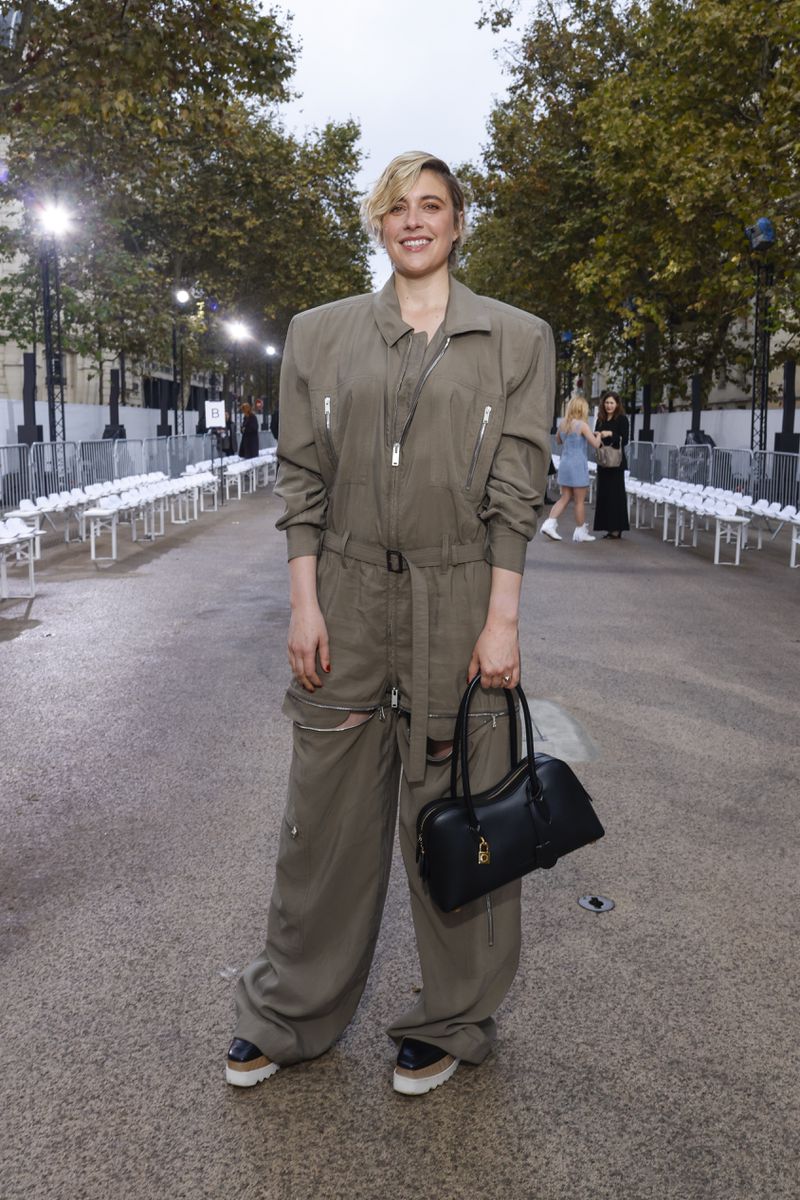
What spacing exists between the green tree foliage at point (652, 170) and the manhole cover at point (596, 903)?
1487 centimetres

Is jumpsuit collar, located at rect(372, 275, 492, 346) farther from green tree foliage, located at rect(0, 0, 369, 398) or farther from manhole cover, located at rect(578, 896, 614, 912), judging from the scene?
green tree foliage, located at rect(0, 0, 369, 398)

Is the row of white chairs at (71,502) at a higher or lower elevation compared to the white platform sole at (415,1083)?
higher

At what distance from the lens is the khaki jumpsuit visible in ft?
9.36

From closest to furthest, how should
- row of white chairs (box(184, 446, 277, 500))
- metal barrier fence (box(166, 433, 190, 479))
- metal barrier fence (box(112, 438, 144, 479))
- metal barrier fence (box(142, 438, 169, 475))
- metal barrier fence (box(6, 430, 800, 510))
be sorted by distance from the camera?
metal barrier fence (box(6, 430, 800, 510)), metal barrier fence (box(112, 438, 144, 479)), metal barrier fence (box(142, 438, 169, 475)), row of white chairs (box(184, 446, 277, 500)), metal barrier fence (box(166, 433, 190, 479))

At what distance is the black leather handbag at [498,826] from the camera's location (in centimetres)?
285

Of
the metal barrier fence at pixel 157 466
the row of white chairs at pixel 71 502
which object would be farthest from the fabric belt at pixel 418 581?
the metal barrier fence at pixel 157 466

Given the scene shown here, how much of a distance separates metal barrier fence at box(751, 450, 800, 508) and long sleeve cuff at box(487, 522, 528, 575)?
16.1 m

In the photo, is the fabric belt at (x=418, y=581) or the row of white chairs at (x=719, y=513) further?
the row of white chairs at (x=719, y=513)

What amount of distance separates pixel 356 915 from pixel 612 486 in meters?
15.6

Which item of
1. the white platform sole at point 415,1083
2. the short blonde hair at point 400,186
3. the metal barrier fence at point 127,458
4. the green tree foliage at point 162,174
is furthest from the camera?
the metal barrier fence at point 127,458

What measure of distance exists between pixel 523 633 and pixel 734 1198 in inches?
288

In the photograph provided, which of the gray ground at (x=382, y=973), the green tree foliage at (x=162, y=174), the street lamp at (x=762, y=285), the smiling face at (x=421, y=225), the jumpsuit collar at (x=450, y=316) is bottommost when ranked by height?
the gray ground at (x=382, y=973)

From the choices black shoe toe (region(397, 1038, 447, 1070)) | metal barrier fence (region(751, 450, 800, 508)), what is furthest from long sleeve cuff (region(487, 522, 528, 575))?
metal barrier fence (region(751, 450, 800, 508))

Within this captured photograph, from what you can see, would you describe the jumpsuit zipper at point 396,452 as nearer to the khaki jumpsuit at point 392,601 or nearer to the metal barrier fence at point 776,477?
the khaki jumpsuit at point 392,601
